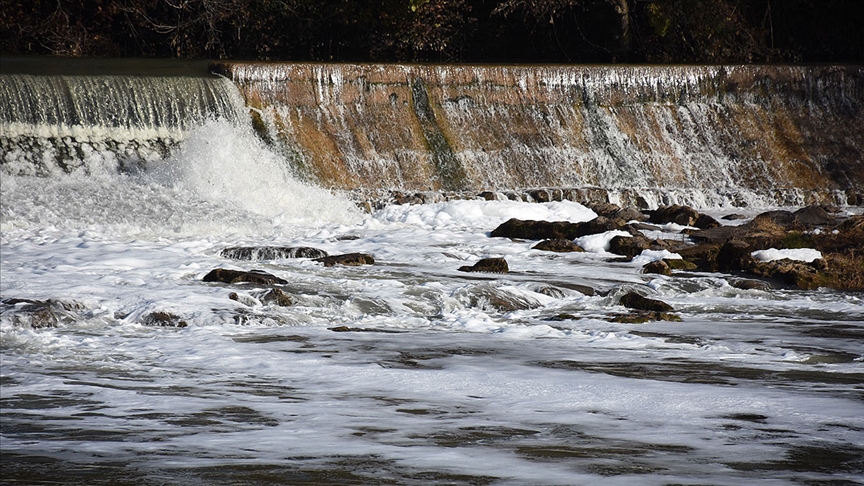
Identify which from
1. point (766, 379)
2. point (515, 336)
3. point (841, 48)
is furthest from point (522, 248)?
point (841, 48)

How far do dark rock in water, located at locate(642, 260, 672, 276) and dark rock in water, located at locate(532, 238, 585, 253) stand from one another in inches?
65.4

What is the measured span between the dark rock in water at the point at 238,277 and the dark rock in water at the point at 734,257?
4735 millimetres

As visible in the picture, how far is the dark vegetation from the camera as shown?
1000 inches

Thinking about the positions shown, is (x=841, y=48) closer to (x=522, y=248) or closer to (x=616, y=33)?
(x=616, y=33)

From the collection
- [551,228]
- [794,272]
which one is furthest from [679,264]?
[551,228]

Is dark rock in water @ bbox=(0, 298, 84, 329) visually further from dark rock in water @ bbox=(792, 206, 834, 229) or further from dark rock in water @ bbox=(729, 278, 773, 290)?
dark rock in water @ bbox=(792, 206, 834, 229)

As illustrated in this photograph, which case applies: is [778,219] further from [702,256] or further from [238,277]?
[238,277]

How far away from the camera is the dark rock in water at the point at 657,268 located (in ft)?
40.1

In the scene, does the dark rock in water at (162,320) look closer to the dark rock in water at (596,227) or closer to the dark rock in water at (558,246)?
the dark rock in water at (558,246)

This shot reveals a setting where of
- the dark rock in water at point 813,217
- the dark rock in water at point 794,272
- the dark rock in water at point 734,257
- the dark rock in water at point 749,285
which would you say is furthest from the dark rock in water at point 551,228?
the dark rock in water at point 749,285

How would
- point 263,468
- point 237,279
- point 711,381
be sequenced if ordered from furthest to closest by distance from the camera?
point 237,279 < point 711,381 < point 263,468

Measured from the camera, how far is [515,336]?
8641 mm

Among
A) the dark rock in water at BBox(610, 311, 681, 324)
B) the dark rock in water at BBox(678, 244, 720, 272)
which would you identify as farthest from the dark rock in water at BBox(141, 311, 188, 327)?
the dark rock in water at BBox(678, 244, 720, 272)

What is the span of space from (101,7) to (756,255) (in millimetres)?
17497
